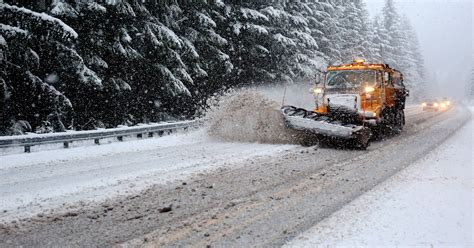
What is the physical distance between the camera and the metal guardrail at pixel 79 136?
10.1 m

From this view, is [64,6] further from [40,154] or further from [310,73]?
[310,73]

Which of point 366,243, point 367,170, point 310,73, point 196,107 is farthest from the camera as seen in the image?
point 310,73

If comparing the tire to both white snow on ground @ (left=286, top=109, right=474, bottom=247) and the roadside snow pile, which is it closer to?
the roadside snow pile

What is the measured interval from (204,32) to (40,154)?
10.8 meters

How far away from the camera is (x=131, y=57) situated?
14.4m

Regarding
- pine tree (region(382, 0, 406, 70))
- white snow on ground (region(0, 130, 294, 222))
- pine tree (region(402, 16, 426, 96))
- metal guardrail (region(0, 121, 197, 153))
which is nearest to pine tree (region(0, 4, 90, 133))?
metal guardrail (region(0, 121, 197, 153))

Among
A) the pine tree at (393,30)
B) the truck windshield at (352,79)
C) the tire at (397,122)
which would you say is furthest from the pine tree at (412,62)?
the truck windshield at (352,79)

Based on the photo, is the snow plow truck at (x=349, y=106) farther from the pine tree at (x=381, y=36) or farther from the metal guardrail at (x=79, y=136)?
the pine tree at (x=381, y=36)

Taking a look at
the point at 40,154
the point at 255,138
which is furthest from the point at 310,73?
the point at 40,154

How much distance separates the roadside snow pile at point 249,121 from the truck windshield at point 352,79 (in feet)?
6.91

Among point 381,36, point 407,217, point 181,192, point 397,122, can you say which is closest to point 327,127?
point 181,192

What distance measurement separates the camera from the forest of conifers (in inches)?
452

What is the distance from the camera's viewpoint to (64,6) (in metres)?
11.8

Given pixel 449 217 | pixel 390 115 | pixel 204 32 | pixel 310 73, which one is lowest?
pixel 449 217
